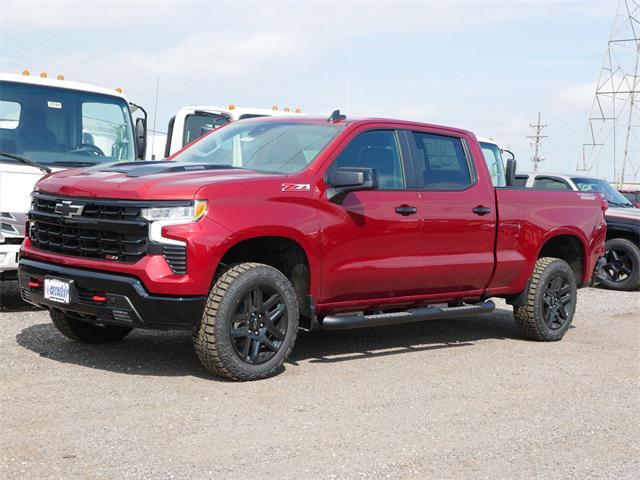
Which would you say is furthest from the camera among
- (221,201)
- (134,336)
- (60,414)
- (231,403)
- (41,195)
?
(134,336)

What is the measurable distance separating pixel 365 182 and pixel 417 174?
98 centimetres

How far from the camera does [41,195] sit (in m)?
6.55

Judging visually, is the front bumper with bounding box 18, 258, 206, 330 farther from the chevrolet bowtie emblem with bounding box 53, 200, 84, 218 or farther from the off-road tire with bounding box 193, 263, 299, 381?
the chevrolet bowtie emblem with bounding box 53, 200, 84, 218

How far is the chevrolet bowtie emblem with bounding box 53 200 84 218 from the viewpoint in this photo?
614 cm

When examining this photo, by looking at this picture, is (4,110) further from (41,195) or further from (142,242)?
(142,242)

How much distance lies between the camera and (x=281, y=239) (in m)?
6.46

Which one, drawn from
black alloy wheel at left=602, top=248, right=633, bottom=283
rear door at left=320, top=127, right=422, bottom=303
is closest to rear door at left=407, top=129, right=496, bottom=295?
rear door at left=320, top=127, right=422, bottom=303

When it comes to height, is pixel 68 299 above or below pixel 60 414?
above

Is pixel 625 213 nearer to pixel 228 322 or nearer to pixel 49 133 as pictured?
pixel 49 133

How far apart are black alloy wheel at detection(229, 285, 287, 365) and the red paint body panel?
37 centimetres

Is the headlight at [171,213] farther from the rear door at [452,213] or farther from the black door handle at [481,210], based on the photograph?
the black door handle at [481,210]

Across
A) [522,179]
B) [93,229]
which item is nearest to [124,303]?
[93,229]

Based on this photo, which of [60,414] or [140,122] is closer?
[60,414]

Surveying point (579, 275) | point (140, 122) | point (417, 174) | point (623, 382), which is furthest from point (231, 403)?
point (140, 122)
